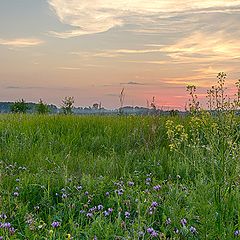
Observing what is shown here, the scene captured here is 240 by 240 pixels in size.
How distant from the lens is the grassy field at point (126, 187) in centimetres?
322

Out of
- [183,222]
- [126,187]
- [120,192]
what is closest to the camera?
[183,222]

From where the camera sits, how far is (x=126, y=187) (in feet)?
14.6

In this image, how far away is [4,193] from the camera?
Result: 4.14 metres

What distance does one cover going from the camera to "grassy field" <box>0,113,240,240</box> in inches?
127

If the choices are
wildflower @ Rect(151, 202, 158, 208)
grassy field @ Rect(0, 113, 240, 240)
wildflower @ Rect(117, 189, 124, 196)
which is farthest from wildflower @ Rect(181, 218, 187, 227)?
wildflower @ Rect(117, 189, 124, 196)

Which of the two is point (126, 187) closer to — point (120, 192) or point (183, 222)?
point (120, 192)

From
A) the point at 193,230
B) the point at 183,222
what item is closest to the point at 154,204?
the point at 183,222

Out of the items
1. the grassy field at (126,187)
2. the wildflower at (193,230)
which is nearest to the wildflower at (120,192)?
the grassy field at (126,187)

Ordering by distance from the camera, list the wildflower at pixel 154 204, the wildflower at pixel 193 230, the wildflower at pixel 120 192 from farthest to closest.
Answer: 1. the wildflower at pixel 120 192
2. the wildflower at pixel 154 204
3. the wildflower at pixel 193 230

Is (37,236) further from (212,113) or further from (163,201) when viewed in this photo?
(212,113)

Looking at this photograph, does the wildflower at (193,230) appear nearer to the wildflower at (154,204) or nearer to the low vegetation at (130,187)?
the low vegetation at (130,187)

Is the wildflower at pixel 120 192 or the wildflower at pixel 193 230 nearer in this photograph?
the wildflower at pixel 193 230

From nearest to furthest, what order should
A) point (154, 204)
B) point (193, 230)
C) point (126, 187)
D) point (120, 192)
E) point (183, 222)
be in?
point (193, 230), point (183, 222), point (154, 204), point (120, 192), point (126, 187)

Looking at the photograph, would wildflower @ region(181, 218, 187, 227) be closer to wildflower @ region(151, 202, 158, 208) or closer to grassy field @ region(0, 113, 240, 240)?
grassy field @ region(0, 113, 240, 240)
